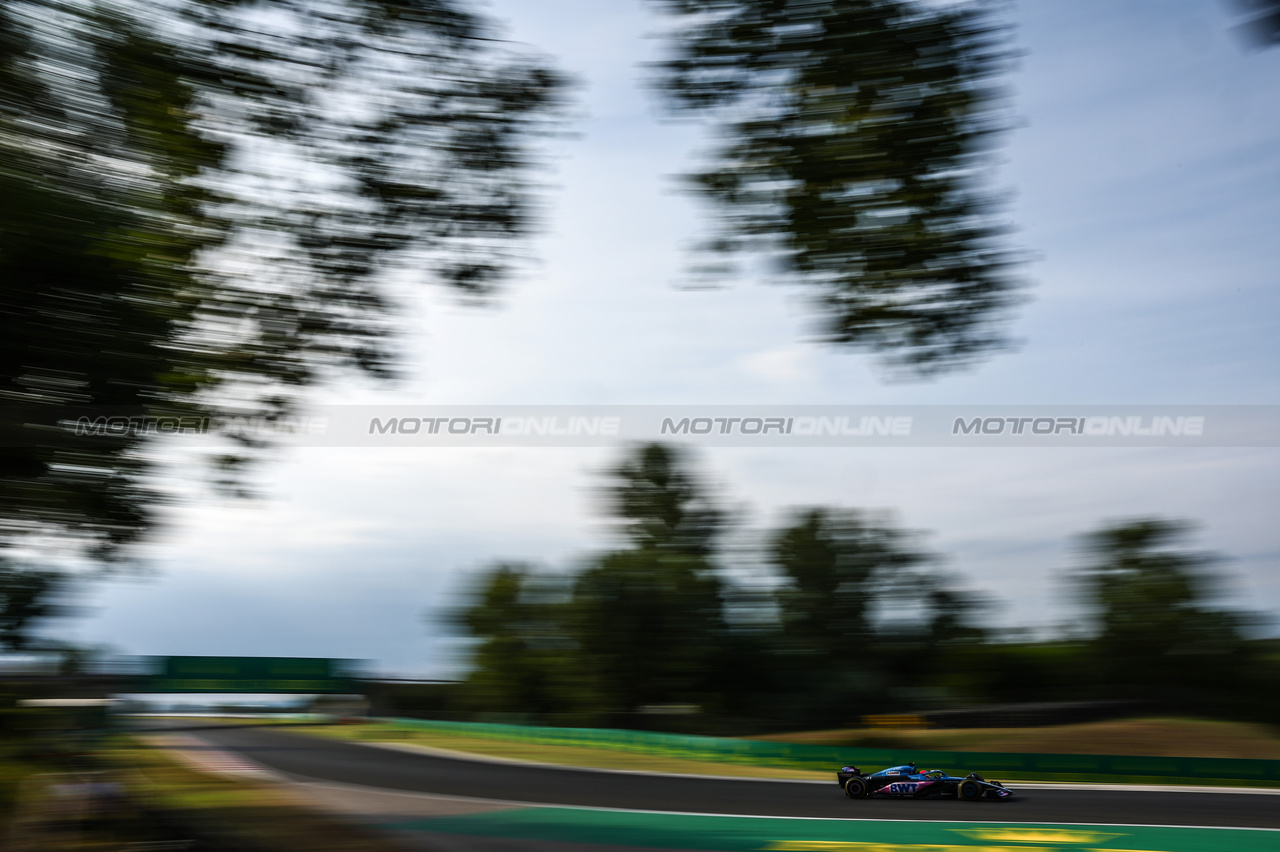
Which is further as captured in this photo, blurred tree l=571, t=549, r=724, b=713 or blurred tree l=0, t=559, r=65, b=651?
blurred tree l=571, t=549, r=724, b=713

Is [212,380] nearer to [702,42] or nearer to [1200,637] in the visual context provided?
[702,42]

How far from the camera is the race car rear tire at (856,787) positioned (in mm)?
7965

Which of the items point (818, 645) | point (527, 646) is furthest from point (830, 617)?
point (527, 646)

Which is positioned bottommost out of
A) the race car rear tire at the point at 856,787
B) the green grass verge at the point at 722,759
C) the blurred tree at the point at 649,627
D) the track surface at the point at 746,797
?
the track surface at the point at 746,797

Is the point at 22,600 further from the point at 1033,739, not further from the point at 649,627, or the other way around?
the point at 1033,739

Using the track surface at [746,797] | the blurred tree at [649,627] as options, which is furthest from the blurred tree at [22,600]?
the blurred tree at [649,627]

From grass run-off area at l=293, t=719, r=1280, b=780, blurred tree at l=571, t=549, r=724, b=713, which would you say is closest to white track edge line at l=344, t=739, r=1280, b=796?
grass run-off area at l=293, t=719, r=1280, b=780

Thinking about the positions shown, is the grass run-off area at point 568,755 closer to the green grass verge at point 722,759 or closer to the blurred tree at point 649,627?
the green grass verge at point 722,759

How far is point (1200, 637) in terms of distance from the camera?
7824mm

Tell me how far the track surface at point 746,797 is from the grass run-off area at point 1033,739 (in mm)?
294

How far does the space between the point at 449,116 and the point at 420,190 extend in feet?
1.18

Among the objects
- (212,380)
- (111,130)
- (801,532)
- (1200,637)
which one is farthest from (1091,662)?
(111,130)

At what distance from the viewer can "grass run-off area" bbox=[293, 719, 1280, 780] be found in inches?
240

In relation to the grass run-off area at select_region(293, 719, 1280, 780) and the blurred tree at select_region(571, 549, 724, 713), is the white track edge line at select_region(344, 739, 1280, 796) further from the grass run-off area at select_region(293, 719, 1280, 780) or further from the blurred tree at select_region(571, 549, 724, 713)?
the blurred tree at select_region(571, 549, 724, 713)
